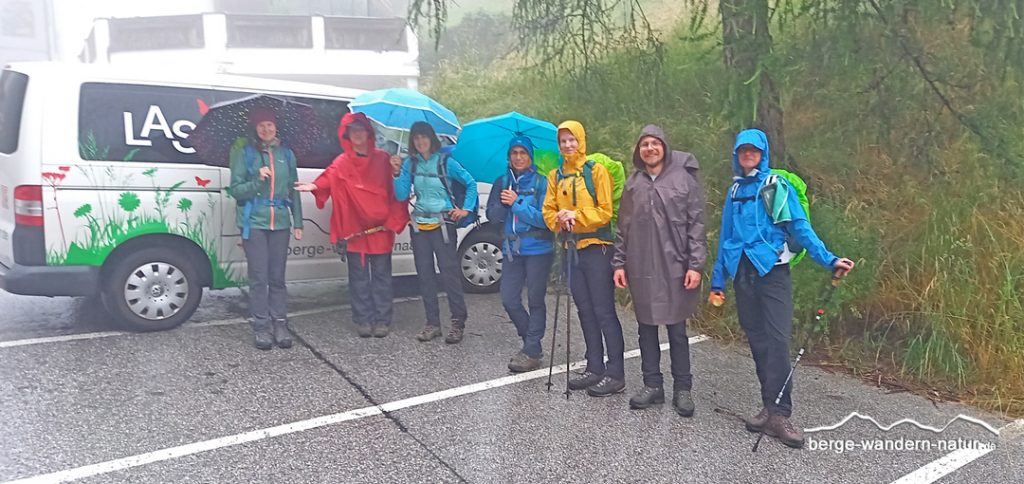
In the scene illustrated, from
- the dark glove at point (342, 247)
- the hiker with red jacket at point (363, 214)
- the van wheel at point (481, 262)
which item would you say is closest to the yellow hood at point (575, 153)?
the hiker with red jacket at point (363, 214)

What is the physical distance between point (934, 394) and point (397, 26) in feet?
52.6

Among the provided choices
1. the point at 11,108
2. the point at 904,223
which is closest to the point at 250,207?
the point at 11,108

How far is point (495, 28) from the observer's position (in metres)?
16.6

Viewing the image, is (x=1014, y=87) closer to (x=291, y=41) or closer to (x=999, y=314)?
(x=999, y=314)

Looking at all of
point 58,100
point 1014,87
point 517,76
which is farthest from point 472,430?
point 517,76

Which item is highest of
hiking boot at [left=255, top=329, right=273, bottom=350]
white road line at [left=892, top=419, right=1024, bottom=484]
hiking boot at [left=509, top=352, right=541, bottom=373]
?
hiking boot at [left=255, top=329, right=273, bottom=350]

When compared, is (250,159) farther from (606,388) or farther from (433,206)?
(606,388)

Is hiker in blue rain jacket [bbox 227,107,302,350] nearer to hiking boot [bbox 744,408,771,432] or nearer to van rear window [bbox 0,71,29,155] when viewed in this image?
van rear window [bbox 0,71,29,155]

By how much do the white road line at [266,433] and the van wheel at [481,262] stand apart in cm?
217

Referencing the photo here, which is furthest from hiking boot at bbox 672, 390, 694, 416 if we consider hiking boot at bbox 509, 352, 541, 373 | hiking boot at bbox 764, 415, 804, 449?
hiking boot at bbox 509, 352, 541, 373

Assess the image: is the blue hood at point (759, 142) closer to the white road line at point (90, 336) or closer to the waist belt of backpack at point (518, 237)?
the waist belt of backpack at point (518, 237)

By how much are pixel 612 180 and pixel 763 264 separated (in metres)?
1.05

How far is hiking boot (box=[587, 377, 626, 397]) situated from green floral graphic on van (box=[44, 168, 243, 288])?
9.94 ft

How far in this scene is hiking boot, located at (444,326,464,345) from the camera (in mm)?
5379
